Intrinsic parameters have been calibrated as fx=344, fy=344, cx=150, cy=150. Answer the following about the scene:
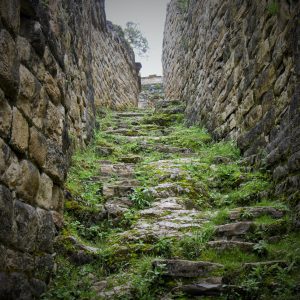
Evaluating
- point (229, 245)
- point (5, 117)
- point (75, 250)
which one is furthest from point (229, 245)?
point (5, 117)

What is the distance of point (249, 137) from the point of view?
4832 mm

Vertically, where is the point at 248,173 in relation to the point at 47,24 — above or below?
below

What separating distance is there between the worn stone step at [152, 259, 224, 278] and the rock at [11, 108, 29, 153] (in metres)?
1.41

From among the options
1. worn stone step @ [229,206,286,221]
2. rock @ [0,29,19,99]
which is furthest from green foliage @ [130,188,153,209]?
rock @ [0,29,19,99]

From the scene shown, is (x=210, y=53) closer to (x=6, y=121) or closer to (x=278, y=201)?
(x=278, y=201)

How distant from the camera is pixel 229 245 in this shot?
297 centimetres

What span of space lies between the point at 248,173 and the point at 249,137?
0.63m

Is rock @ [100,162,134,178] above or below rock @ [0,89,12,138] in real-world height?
below

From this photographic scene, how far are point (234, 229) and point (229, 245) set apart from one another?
0.26 m

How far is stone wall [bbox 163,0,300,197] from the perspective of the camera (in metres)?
3.58

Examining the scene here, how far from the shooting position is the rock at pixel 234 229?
3.16 metres

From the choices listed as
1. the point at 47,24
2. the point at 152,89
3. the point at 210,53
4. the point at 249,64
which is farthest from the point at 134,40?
the point at 47,24

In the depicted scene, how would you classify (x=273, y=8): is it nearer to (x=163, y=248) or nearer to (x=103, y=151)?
(x=163, y=248)

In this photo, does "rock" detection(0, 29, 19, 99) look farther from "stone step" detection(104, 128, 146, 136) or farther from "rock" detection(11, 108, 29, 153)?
"stone step" detection(104, 128, 146, 136)
